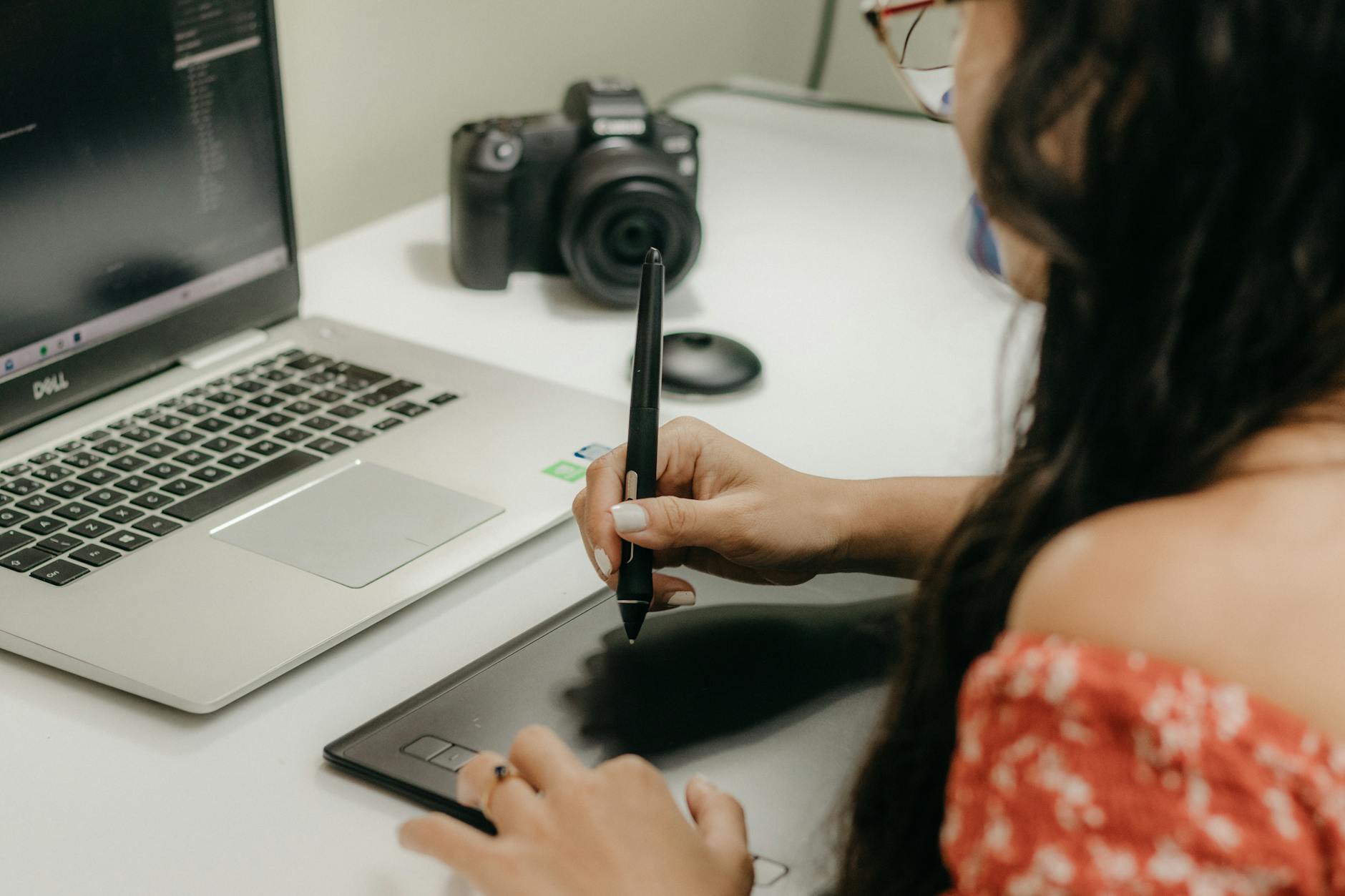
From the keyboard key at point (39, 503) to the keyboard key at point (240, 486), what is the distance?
5 cm

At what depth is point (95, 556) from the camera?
61 centimetres

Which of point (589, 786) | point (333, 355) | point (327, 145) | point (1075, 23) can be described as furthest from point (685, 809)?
point (327, 145)

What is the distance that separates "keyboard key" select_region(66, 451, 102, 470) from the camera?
2.23 ft

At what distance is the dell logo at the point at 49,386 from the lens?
725 mm

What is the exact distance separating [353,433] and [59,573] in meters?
0.19

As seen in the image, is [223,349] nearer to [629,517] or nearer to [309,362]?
[309,362]

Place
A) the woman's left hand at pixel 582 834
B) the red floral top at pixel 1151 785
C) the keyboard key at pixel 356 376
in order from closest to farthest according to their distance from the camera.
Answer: the red floral top at pixel 1151 785, the woman's left hand at pixel 582 834, the keyboard key at pixel 356 376

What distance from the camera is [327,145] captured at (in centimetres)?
117

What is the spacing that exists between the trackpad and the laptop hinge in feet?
0.60

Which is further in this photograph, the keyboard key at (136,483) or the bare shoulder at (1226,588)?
the keyboard key at (136,483)

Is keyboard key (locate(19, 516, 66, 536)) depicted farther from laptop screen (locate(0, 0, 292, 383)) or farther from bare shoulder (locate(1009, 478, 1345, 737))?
bare shoulder (locate(1009, 478, 1345, 737))

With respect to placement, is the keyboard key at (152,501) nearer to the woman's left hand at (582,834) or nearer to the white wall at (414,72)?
the woman's left hand at (582,834)

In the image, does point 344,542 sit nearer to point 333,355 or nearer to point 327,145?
point 333,355

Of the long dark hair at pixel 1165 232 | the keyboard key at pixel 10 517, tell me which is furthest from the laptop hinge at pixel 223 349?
the long dark hair at pixel 1165 232
